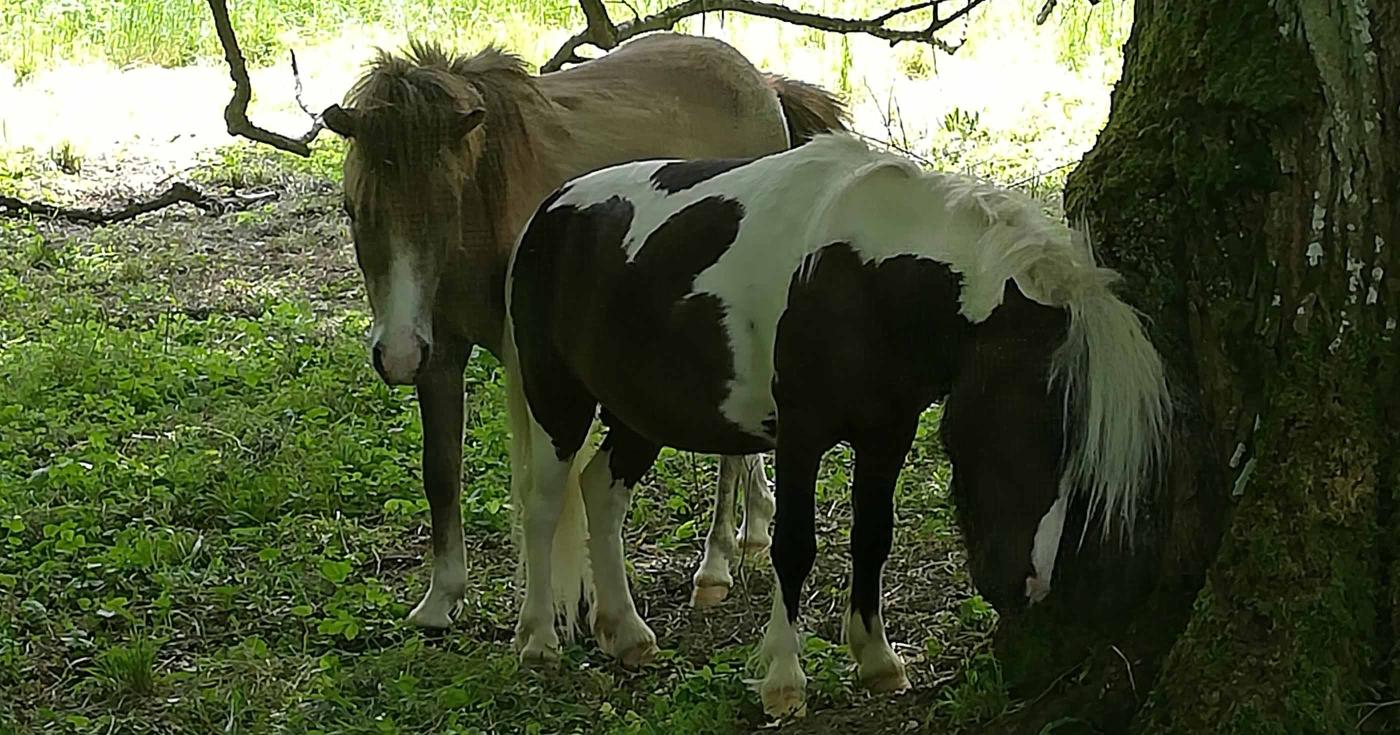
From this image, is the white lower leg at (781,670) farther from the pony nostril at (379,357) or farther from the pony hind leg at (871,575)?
the pony nostril at (379,357)

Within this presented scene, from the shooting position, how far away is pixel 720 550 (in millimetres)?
4480

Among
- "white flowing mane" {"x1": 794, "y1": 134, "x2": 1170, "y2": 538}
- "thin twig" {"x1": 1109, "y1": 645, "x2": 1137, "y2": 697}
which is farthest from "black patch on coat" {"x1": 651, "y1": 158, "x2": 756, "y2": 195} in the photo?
"thin twig" {"x1": 1109, "y1": 645, "x2": 1137, "y2": 697}

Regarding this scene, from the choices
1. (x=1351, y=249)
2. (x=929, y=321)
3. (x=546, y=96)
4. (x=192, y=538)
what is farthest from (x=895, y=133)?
(x=1351, y=249)

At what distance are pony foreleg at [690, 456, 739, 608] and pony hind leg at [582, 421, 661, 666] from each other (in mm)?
360

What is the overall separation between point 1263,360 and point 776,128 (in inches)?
113

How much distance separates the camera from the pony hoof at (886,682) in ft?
11.6

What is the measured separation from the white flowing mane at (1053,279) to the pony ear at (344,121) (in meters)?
1.26

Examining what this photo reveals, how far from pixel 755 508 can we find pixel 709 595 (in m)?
0.56

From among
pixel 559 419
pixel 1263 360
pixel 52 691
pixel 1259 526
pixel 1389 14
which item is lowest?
pixel 52 691

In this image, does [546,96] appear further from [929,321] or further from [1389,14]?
[1389,14]

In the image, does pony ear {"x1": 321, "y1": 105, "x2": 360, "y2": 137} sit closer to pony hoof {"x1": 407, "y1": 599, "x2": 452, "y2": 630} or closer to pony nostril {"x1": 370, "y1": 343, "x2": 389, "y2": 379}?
pony nostril {"x1": 370, "y1": 343, "x2": 389, "y2": 379}

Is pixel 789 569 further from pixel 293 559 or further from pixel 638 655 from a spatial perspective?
pixel 293 559

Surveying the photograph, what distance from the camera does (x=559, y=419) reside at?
3945 millimetres

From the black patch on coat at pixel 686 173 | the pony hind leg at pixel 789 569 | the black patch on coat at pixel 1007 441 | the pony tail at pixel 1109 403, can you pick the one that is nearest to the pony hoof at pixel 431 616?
the pony hind leg at pixel 789 569
